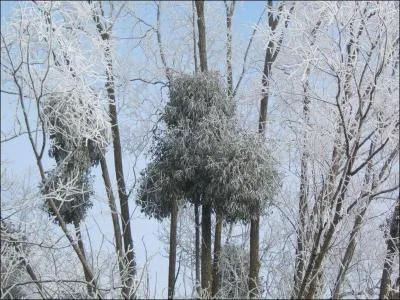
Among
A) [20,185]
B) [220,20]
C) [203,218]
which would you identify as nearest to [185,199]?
[203,218]

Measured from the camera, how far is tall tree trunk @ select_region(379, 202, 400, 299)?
10.2 meters

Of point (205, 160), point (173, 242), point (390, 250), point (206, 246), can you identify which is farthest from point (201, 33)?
point (390, 250)

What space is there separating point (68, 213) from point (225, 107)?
10.4ft

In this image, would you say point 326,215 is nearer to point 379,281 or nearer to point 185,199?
point 185,199

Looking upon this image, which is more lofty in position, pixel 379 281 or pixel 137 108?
pixel 137 108

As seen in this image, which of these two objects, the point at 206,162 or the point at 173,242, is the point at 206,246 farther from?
the point at 206,162

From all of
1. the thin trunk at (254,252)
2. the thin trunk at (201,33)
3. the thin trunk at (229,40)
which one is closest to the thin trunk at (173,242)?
the thin trunk at (254,252)

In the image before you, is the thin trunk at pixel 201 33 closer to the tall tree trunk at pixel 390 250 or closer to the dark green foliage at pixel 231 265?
the dark green foliage at pixel 231 265

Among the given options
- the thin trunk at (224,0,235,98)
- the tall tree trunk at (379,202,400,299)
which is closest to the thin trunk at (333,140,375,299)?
the tall tree trunk at (379,202,400,299)

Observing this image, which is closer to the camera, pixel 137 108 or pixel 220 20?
pixel 137 108

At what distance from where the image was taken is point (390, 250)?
35.7 ft

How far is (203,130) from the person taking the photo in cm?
1071

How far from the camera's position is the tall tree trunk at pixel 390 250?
33.4 feet

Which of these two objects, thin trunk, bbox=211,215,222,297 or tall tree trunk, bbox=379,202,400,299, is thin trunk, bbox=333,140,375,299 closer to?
tall tree trunk, bbox=379,202,400,299
